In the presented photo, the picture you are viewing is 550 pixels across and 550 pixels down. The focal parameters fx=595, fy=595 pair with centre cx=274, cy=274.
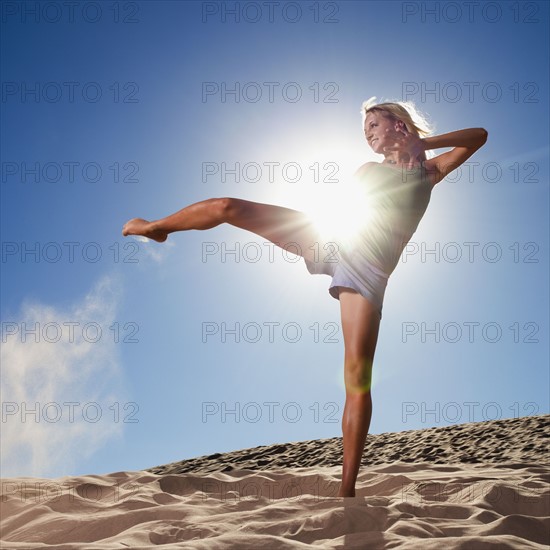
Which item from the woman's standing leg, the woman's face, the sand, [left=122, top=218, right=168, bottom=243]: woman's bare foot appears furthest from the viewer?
the woman's face

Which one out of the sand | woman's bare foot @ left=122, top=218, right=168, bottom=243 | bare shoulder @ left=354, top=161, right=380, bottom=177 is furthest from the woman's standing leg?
woman's bare foot @ left=122, top=218, right=168, bottom=243

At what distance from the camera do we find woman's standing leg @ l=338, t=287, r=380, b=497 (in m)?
3.28

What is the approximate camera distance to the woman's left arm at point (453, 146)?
3527mm

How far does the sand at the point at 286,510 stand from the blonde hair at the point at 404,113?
80.0 inches

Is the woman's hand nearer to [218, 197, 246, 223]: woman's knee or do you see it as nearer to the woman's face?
the woman's face

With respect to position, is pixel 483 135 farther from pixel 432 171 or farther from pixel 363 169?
pixel 363 169

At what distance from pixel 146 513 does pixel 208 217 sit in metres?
1.57

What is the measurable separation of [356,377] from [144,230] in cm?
150

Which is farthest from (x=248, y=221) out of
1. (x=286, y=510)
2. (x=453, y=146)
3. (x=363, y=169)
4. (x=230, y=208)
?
(x=286, y=510)

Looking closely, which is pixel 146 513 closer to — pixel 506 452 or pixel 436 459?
pixel 436 459

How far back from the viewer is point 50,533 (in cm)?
286

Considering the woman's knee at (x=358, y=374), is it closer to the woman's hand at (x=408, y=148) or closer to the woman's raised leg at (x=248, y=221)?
the woman's raised leg at (x=248, y=221)

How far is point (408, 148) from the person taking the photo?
11.8ft

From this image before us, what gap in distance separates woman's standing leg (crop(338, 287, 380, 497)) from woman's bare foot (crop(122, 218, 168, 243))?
3.82 ft
